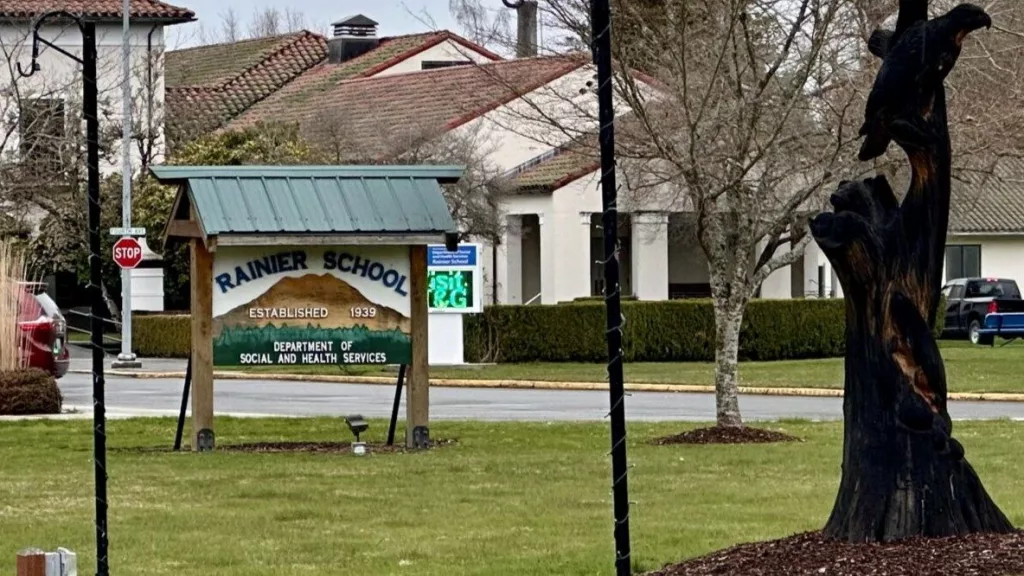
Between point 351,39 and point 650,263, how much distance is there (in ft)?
55.0

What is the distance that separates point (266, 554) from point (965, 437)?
913 centimetres

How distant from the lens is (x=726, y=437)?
57.8 feet

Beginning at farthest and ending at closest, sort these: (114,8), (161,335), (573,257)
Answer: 1. (114,8)
2. (573,257)
3. (161,335)

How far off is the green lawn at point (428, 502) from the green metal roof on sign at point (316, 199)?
2.03 metres

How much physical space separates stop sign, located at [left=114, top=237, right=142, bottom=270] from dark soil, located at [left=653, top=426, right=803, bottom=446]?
1926cm

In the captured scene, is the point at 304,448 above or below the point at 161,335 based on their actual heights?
below

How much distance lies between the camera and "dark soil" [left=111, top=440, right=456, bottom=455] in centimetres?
1706

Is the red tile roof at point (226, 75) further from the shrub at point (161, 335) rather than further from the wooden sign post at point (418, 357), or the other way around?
the wooden sign post at point (418, 357)

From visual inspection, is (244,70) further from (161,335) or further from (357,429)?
(357,429)

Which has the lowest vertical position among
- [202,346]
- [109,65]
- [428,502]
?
[428,502]

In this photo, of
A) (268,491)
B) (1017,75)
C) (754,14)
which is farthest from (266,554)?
(1017,75)

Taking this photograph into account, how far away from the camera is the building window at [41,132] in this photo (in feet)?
81.5

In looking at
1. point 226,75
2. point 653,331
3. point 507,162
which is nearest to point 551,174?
point 507,162

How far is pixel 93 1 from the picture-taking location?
155ft
